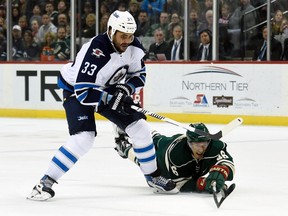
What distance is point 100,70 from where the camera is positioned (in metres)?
5.65

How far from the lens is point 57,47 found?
15.0 meters

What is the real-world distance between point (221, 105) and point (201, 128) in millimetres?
6929

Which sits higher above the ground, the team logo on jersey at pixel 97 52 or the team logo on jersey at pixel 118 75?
the team logo on jersey at pixel 97 52

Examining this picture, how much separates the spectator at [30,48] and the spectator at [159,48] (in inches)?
90.0

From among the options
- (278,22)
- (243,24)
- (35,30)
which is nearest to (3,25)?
(35,30)

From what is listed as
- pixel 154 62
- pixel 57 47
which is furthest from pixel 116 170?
pixel 57 47

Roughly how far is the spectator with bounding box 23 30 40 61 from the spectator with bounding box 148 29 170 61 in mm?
2285

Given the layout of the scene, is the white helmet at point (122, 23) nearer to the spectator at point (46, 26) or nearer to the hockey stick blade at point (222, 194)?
the hockey stick blade at point (222, 194)

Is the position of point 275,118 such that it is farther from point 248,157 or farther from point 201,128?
point 201,128

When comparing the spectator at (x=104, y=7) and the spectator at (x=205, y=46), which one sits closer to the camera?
the spectator at (x=205, y=46)

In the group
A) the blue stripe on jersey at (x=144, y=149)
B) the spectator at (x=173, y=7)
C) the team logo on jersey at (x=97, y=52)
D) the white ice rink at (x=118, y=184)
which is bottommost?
the white ice rink at (x=118, y=184)

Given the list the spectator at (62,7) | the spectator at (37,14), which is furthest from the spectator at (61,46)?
the spectator at (37,14)

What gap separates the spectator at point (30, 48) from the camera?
15312 millimetres

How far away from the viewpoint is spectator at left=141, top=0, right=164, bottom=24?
13984 millimetres
